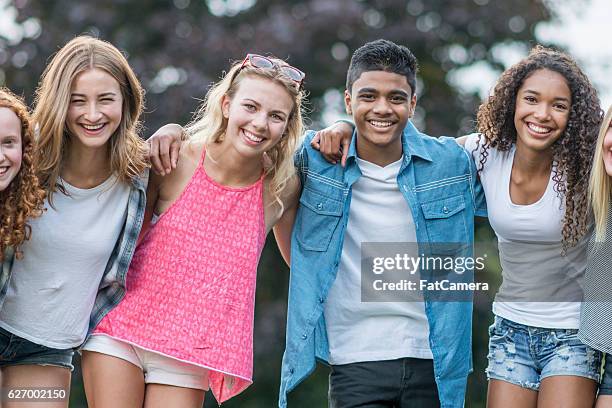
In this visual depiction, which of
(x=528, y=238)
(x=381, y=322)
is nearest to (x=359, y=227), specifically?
(x=381, y=322)

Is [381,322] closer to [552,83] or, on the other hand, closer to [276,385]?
[552,83]

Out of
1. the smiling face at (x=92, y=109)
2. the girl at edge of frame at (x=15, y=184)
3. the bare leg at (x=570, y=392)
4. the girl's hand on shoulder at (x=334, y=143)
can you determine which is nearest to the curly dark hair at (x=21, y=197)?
the girl at edge of frame at (x=15, y=184)

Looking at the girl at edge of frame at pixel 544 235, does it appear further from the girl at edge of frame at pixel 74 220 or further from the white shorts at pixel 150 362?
the girl at edge of frame at pixel 74 220

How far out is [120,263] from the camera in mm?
4676

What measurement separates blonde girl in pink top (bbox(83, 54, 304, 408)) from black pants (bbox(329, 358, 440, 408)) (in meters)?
0.45

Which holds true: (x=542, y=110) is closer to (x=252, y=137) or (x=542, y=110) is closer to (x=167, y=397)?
(x=252, y=137)

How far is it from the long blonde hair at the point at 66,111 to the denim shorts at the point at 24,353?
0.58 m

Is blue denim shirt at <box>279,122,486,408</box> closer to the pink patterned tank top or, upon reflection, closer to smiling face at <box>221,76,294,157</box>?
the pink patterned tank top

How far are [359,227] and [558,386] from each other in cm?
110

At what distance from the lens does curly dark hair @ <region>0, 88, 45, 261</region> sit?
4.37m

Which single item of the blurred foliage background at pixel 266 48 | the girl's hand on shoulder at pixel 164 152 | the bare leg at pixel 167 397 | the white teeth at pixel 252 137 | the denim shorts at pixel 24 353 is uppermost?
the blurred foliage background at pixel 266 48

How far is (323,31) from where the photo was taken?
9969 millimetres

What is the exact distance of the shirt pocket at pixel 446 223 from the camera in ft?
16.4

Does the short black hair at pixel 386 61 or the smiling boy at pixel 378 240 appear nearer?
the smiling boy at pixel 378 240
